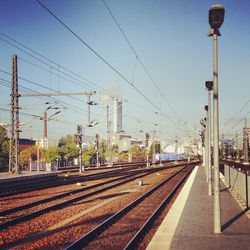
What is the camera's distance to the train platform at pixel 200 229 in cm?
939

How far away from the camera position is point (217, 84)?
1109 cm

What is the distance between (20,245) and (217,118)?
6661 millimetres

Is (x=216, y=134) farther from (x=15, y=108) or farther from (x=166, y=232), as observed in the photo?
(x=15, y=108)

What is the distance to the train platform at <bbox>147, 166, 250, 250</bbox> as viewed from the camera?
939 cm

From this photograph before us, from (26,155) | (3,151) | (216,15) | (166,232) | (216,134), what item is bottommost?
(166,232)

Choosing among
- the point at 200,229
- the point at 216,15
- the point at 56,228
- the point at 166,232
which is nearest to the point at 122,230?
the point at 166,232

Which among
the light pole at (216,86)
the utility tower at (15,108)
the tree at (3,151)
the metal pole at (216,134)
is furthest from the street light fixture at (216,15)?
the tree at (3,151)

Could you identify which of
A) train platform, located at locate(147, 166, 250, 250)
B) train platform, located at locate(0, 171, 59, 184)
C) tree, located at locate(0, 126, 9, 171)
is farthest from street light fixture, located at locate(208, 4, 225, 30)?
tree, located at locate(0, 126, 9, 171)

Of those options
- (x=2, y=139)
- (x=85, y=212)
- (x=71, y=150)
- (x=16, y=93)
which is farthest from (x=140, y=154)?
(x=85, y=212)

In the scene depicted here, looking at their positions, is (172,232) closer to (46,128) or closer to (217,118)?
(217,118)

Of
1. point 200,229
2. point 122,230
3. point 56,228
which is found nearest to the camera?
point 200,229

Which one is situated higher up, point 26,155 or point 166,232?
point 26,155

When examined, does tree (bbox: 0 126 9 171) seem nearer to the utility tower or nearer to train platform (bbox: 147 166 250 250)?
the utility tower

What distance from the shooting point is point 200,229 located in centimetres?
1125
